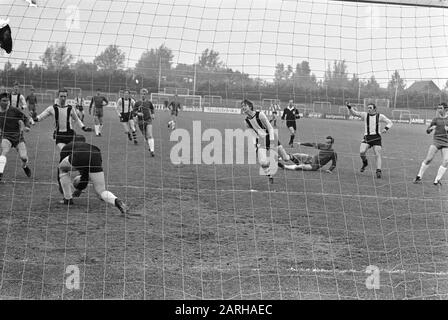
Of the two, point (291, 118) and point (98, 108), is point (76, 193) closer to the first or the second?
point (98, 108)

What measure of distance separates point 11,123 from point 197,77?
5.17 metres

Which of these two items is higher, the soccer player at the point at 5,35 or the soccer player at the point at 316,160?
the soccer player at the point at 5,35

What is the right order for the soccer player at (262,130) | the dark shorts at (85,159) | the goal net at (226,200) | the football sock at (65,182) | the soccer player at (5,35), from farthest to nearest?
the soccer player at (262,130)
the football sock at (65,182)
the dark shorts at (85,159)
the soccer player at (5,35)
the goal net at (226,200)

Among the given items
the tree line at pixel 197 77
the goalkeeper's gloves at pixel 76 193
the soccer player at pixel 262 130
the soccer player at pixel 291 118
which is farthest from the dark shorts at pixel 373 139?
the goalkeeper's gloves at pixel 76 193

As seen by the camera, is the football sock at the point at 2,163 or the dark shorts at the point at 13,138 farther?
the dark shorts at the point at 13,138

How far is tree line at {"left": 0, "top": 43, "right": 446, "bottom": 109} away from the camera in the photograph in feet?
26.1

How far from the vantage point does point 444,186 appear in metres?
13.8

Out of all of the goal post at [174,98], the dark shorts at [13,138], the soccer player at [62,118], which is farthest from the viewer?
the goal post at [174,98]

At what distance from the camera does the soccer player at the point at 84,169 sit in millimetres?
8344

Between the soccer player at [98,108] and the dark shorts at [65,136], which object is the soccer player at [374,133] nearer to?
the dark shorts at [65,136]

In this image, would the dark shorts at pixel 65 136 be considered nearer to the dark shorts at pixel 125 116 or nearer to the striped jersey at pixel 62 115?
the striped jersey at pixel 62 115

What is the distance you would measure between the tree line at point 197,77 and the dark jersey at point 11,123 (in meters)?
3.09
